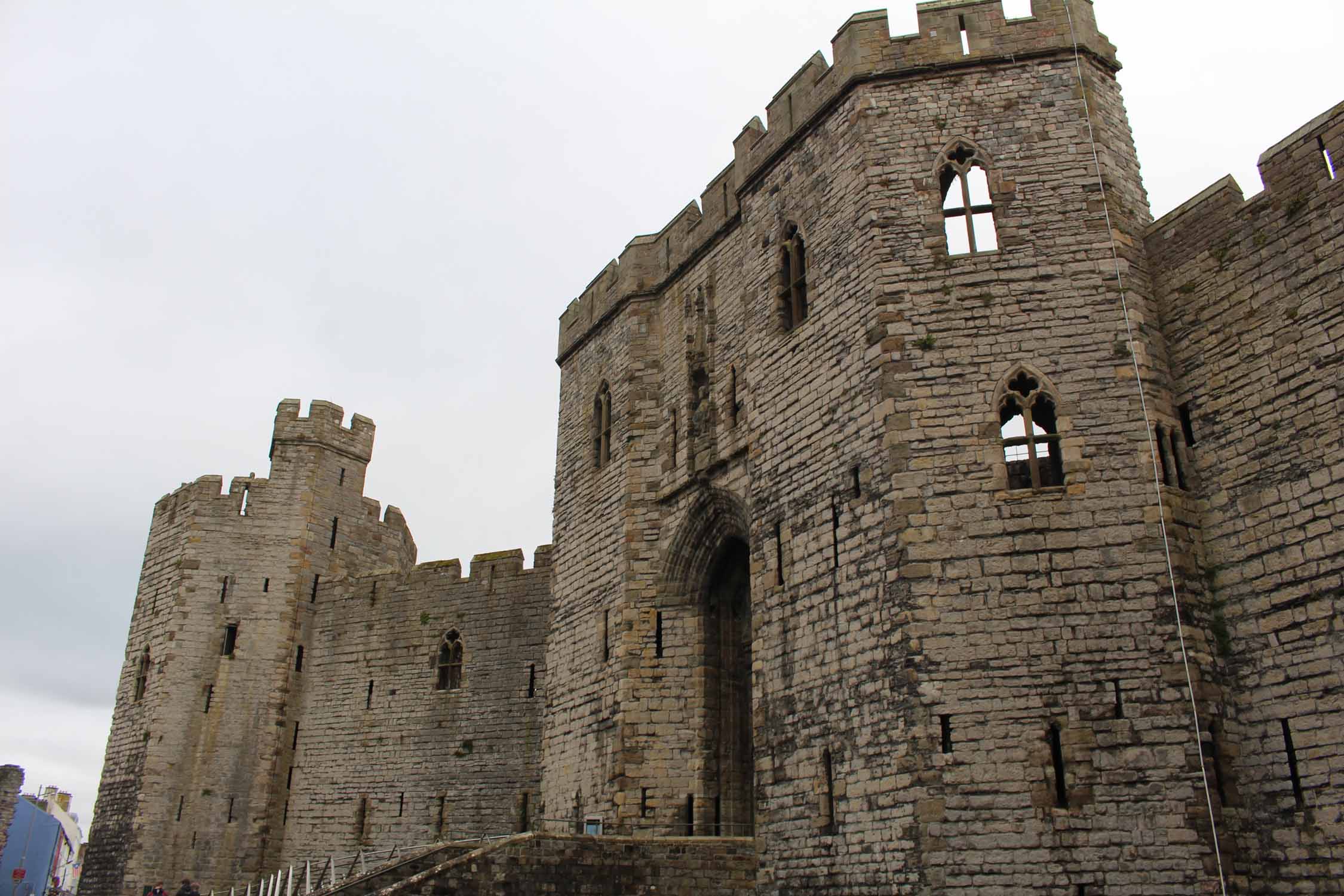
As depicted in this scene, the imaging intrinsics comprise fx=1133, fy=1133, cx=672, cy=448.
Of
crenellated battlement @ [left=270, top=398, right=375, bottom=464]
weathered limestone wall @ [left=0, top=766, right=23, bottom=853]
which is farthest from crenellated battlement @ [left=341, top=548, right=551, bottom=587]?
weathered limestone wall @ [left=0, top=766, right=23, bottom=853]

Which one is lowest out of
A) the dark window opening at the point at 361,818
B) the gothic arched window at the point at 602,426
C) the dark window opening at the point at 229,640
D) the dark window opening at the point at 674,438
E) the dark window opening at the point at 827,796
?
the dark window opening at the point at 827,796

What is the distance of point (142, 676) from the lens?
22.1m

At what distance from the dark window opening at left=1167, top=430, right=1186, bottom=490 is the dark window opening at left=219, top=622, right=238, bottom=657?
17563 millimetres

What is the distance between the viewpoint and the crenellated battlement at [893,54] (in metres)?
12.4

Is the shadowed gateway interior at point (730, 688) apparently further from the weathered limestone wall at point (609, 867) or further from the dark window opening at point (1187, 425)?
the dark window opening at point (1187, 425)

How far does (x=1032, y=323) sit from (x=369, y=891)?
9.40 metres

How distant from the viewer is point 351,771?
20734mm

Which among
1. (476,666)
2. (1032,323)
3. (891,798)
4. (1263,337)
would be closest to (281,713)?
(476,666)

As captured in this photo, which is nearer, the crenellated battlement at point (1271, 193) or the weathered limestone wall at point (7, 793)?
the crenellated battlement at point (1271, 193)

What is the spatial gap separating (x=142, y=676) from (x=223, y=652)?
1850mm

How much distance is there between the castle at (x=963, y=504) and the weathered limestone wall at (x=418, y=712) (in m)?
3.15

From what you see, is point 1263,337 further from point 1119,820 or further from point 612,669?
point 612,669

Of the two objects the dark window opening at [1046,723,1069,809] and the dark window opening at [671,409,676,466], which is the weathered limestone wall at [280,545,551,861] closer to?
the dark window opening at [671,409,676,466]

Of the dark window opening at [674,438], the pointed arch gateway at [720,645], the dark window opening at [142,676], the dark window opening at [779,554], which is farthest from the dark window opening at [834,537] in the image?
the dark window opening at [142,676]
